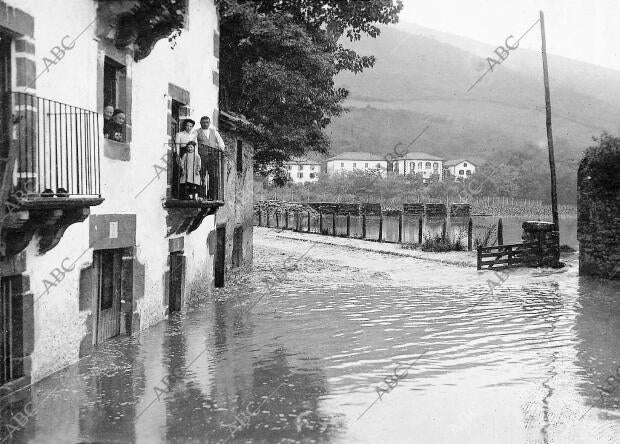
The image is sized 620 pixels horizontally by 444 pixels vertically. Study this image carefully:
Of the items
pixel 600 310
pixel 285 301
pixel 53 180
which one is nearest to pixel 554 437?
pixel 53 180

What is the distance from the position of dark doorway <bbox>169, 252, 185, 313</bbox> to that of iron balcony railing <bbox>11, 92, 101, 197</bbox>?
15.6ft

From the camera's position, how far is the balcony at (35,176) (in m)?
8.05

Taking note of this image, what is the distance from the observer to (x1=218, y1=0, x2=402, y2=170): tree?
2122 cm

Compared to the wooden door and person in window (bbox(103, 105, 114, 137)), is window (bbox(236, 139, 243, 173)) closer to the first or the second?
the wooden door

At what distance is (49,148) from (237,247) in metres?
14.1

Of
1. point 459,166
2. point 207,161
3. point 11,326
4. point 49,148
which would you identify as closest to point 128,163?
point 207,161

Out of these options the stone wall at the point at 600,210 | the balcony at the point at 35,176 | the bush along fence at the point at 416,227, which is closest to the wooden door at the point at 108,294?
the balcony at the point at 35,176

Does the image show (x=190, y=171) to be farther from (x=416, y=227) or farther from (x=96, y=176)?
(x=416, y=227)

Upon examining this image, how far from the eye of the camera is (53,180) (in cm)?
938

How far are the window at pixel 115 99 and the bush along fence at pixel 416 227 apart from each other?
14.6m

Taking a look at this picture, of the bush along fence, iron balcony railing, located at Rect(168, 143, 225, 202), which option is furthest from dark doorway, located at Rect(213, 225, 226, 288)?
the bush along fence

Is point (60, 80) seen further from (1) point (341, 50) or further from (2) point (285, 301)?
(1) point (341, 50)

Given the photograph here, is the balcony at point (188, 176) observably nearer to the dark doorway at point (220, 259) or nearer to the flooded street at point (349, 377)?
the flooded street at point (349, 377)

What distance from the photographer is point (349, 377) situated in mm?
9398
